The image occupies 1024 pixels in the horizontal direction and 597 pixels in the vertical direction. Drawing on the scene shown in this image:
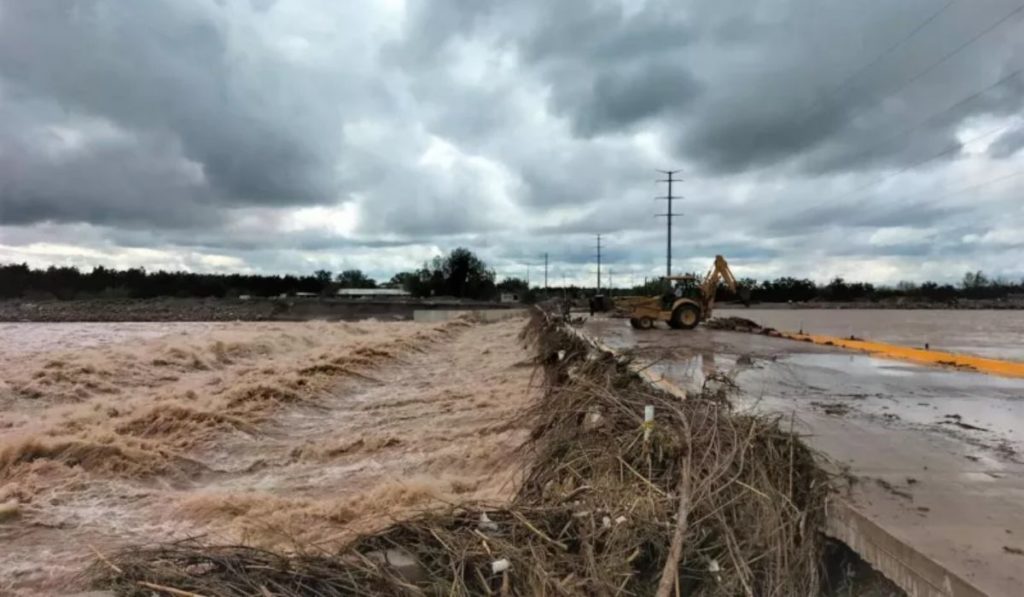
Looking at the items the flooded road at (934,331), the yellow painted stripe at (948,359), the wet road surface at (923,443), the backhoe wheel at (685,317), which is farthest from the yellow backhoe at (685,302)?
the wet road surface at (923,443)

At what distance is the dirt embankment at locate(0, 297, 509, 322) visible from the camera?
6562 cm

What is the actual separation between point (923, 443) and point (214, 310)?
254ft

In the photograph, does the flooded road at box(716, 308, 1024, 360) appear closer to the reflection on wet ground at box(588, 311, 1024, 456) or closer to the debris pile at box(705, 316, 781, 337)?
the debris pile at box(705, 316, 781, 337)

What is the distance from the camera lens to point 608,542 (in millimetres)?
4129

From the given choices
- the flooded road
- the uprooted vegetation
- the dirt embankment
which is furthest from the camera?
the dirt embankment

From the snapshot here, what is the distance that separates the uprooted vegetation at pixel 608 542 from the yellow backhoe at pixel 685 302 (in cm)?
2602

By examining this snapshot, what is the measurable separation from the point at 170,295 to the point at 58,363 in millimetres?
94014

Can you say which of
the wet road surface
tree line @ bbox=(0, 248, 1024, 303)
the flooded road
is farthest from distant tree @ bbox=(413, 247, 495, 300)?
the wet road surface

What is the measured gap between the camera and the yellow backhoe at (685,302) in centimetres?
3094

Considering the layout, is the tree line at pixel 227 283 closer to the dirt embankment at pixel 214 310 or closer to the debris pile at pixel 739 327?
the dirt embankment at pixel 214 310

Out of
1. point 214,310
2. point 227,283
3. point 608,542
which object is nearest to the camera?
point 608,542

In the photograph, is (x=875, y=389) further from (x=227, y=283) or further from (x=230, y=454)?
(x=227, y=283)

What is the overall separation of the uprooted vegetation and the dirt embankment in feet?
216

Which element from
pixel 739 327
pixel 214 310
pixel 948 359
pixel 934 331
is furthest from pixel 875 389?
pixel 214 310
